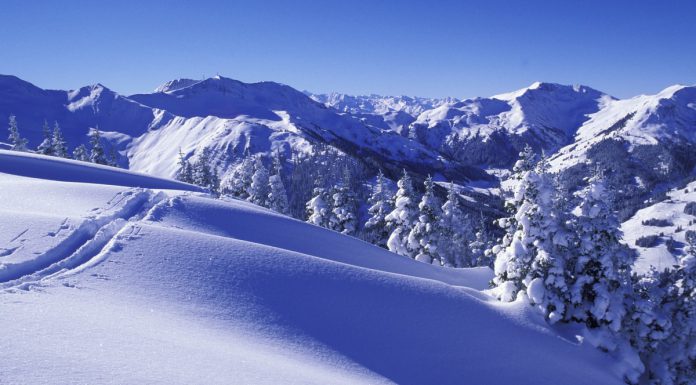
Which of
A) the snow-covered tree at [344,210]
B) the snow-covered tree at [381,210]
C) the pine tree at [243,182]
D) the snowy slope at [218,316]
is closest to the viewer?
the snowy slope at [218,316]

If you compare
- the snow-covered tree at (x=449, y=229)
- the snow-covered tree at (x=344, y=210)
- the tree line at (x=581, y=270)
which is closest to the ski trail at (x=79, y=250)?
the tree line at (x=581, y=270)

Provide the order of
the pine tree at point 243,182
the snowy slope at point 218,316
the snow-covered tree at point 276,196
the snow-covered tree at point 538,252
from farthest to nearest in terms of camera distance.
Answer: the pine tree at point 243,182, the snow-covered tree at point 276,196, the snow-covered tree at point 538,252, the snowy slope at point 218,316

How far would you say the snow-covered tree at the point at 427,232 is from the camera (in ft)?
117

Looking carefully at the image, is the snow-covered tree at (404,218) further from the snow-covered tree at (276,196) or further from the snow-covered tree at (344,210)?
the snow-covered tree at (276,196)

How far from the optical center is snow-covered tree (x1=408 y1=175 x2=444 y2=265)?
3559cm

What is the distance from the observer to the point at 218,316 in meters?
12.2

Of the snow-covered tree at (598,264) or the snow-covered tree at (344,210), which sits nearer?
the snow-covered tree at (598,264)

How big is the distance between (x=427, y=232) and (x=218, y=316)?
84.9 ft

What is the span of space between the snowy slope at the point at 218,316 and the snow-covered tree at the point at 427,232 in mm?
16894

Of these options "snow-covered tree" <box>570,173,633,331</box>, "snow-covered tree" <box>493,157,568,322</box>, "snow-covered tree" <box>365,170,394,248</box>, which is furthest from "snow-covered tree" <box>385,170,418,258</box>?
"snow-covered tree" <box>570,173,633,331</box>

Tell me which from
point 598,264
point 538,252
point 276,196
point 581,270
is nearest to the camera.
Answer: point 598,264

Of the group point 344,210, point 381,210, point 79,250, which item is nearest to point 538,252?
point 79,250

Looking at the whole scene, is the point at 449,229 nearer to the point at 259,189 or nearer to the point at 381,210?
the point at 381,210

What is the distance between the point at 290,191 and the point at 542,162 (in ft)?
408
